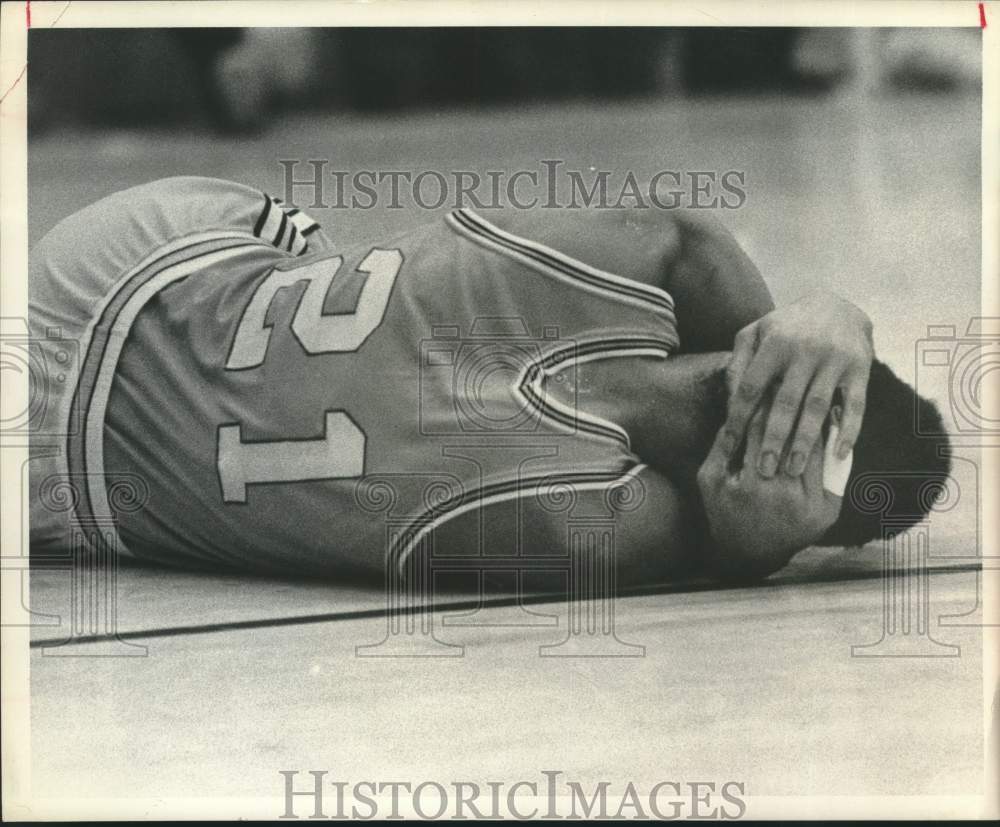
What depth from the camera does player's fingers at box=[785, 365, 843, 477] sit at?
9.34ft

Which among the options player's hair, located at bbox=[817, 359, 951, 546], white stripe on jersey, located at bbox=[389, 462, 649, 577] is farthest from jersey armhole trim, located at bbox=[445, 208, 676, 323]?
player's hair, located at bbox=[817, 359, 951, 546]

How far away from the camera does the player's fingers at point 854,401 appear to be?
9.37 ft

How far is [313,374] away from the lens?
2.87 m

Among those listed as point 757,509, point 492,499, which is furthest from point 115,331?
point 757,509

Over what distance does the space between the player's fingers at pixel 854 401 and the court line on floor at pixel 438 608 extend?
0.99 ft

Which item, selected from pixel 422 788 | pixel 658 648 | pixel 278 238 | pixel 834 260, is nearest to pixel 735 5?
pixel 834 260

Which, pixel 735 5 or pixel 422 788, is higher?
pixel 735 5

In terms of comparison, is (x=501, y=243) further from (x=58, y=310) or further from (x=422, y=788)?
(x=422, y=788)

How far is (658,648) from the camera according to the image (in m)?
2.83

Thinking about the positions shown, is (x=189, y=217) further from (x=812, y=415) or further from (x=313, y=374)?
(x=812, y=415)

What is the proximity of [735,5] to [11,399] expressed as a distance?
1719 mm

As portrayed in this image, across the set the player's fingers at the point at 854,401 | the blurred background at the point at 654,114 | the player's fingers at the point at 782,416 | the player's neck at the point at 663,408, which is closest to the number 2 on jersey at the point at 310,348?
the blurred background at the point at 654,114

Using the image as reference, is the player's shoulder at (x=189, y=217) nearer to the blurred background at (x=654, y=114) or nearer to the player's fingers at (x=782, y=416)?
the blurred background at (x=654, y=114)

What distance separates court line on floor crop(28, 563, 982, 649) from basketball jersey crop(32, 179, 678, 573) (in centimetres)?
11
